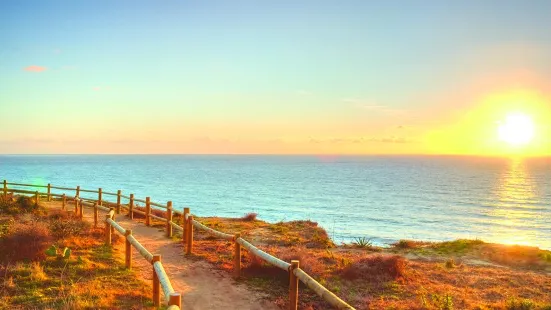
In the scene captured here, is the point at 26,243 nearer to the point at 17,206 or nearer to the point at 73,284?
the point at 73,284

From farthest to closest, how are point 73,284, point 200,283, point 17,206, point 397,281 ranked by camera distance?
point 17,206, point 397,281, point 200,283, point 73,284

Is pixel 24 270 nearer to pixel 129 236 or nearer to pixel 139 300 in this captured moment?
pixel 129 236

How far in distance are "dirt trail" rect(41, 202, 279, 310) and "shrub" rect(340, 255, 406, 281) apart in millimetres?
3313

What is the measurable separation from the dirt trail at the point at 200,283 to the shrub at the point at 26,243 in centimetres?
233

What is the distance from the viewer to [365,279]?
36.4ft

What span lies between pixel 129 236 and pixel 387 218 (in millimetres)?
39640

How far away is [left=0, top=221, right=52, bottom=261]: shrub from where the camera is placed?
33.9ft

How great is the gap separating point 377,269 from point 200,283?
515 centimetres

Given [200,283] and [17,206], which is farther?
[17,206]

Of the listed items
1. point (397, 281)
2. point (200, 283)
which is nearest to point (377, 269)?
point (397, 281)

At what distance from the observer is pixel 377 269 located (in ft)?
38.0

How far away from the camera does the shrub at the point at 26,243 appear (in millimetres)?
10344

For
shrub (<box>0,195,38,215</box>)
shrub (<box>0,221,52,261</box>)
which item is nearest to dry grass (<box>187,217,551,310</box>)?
shrub (<box>0,221,52,261</box>)

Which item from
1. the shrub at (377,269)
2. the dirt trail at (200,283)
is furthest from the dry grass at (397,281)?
the dirt trail at (200,283)
